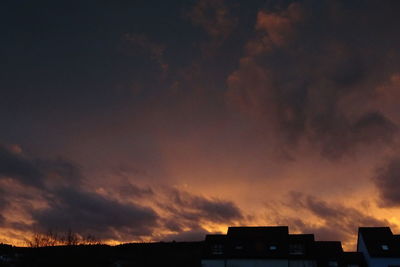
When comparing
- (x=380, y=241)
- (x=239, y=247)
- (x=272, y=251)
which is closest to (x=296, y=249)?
(x=272, y=251)

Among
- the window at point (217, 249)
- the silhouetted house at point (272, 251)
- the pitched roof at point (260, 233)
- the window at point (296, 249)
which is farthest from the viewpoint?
the pitched roof at point (260, 233)

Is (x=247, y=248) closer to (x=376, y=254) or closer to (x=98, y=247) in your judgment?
(x=376, y=254)

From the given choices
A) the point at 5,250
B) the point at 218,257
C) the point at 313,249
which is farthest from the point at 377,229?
the point at 5,250

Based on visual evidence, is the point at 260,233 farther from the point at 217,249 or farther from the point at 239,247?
the point at 217,249

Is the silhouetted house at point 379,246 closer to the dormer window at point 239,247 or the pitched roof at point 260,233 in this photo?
the pitched roof at point 260,233

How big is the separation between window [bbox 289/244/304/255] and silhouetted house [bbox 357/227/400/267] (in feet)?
31.8

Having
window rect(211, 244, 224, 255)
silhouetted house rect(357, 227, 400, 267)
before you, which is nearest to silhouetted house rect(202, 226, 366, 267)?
window rect(211, 244, 224, 255)

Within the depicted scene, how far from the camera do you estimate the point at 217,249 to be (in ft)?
203

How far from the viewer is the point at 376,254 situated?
184 ft

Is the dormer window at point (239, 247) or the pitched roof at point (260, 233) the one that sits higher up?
the pitched roof at point (260, 233)

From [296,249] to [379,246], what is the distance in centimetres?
1234

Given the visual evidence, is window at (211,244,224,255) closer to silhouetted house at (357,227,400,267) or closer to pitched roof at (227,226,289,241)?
pitched roof at (227,226,289,241)

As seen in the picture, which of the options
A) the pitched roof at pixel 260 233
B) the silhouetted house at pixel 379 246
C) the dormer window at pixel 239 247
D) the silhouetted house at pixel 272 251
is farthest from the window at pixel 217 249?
the silhouetted house at pixel 379 246

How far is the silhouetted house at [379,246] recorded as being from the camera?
181ft
